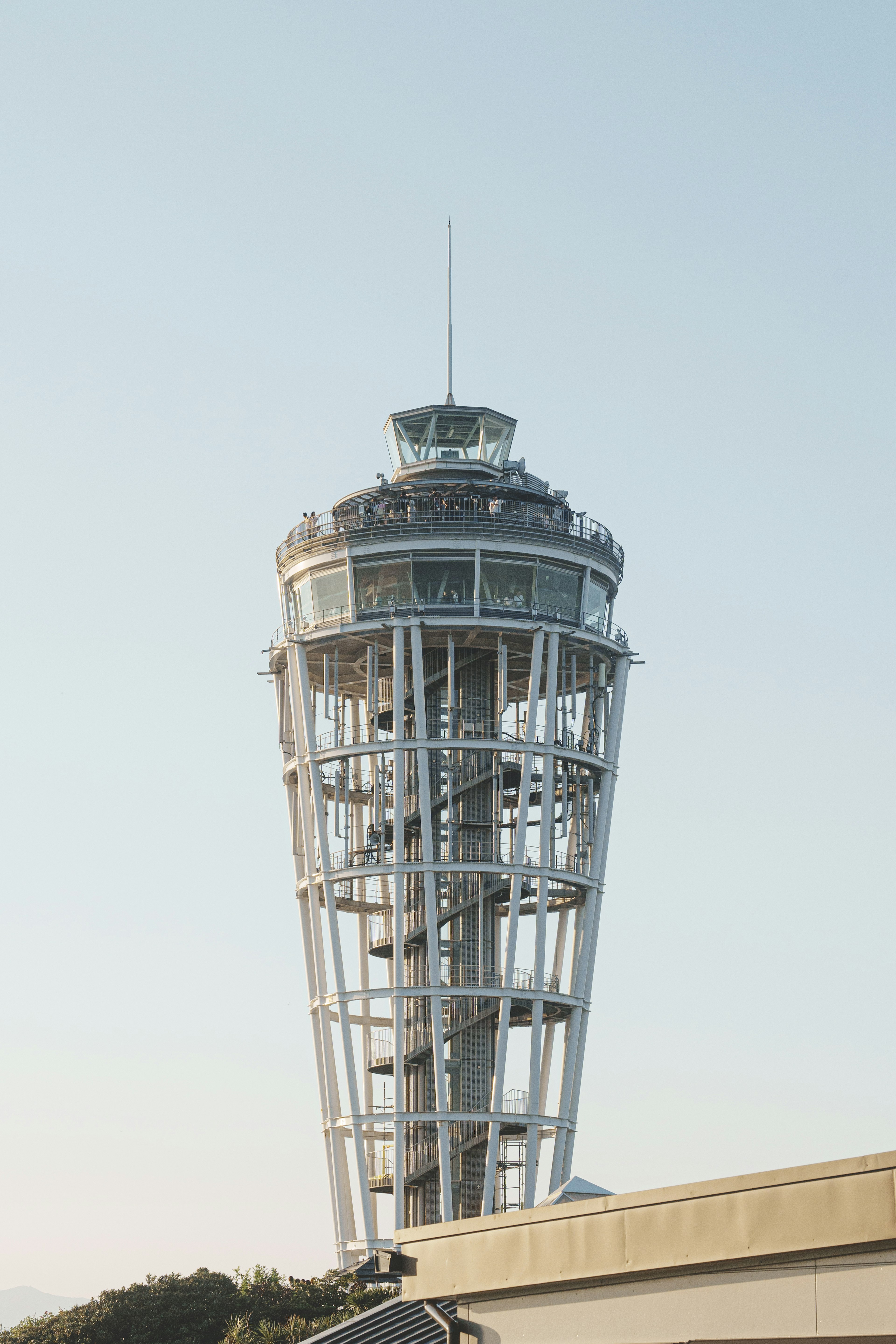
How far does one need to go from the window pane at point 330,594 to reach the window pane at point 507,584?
6.18 meters

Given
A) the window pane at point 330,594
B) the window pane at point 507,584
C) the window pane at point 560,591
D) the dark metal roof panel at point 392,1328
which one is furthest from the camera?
the window pane at point 330,594

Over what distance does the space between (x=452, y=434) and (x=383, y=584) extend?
41.1 ft

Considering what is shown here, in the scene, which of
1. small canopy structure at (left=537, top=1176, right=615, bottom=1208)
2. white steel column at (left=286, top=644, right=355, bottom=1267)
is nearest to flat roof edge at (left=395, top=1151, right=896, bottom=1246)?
small canopy structure at (left=537, top=1176, right=615, bottom=1208)

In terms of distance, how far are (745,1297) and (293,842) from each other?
212 ft

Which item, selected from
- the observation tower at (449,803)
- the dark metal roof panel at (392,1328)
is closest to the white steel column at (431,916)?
the observation tower at (449,803)

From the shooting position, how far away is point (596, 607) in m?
82.2

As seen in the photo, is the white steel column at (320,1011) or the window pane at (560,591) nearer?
the white steel column at (320,1011)

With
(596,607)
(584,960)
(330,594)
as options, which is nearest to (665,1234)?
(584,960)

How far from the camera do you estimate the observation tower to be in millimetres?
75562

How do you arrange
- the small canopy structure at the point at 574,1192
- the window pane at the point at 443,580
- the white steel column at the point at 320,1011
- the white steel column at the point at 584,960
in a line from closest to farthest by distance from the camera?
the small canopy structure at the point at 574,1192, the white steel column at the point at 320,1011, the white steel column at the point at 584,960, the window pane at the point at 443,580

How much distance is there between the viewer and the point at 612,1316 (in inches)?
795

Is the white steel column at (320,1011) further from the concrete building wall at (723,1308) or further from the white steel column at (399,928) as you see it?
the concrete building wall at (723,1308)

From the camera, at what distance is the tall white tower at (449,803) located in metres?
75.6

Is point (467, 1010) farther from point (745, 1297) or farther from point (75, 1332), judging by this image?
point (745, 1297)
